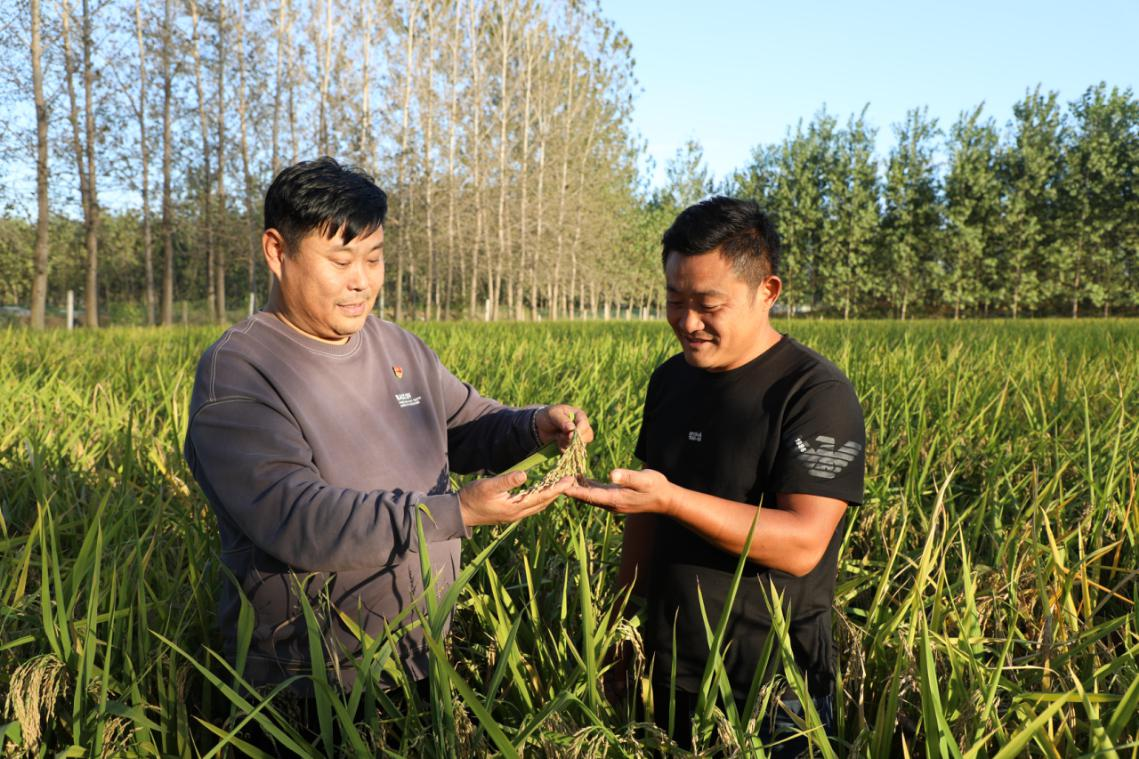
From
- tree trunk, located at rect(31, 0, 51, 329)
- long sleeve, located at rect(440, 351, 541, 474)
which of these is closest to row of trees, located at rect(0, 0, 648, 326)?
tree trunk, located at rect(31, 0, 51, 329)

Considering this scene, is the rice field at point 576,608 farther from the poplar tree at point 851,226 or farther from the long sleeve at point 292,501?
the poplar tree at point 851,226

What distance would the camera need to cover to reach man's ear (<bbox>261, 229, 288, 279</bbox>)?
1.47m

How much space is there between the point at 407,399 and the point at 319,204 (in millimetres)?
449

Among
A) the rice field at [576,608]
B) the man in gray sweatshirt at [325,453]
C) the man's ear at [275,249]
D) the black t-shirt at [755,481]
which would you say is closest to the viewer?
the rice field at [576,608]

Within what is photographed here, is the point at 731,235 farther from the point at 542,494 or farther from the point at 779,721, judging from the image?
the point at 779,721

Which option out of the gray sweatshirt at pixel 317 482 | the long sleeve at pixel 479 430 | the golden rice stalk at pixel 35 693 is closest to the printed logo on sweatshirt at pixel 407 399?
the gray sweatshirt at pixel 317 482

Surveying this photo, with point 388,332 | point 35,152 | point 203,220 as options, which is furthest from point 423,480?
point 203,220

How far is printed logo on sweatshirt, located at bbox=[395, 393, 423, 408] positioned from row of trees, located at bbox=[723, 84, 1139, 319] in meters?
35.4

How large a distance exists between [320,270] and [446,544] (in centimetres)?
61

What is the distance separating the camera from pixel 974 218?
114ft

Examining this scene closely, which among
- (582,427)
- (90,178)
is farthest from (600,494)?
(90,178)

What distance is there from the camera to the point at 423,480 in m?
1.58

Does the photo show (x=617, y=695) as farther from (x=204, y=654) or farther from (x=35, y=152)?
(x=35, y=152)

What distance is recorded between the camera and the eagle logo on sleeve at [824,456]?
1.33 metres
